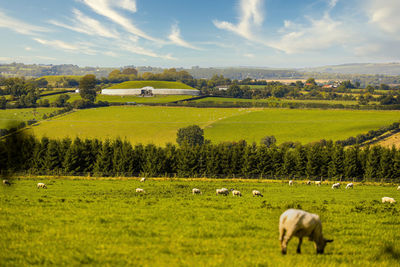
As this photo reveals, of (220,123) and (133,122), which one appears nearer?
(220,123)

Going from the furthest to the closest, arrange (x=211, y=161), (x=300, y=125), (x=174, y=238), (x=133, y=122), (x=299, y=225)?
(x=133, y=122) → (x=300, y=125) → (x=211, y=161) → (x=174, y=238) → (x=299, y=225)

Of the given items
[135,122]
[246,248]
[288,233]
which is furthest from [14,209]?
[135,122]

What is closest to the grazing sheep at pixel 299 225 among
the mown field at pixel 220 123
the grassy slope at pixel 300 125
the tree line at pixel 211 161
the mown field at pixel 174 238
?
the mown field at pixel 174 238

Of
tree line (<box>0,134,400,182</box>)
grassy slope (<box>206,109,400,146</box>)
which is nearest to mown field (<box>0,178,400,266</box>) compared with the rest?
tree line (<box>0,134,400,182</box>)

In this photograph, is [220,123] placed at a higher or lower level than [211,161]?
higher

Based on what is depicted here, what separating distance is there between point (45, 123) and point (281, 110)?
5285 inches

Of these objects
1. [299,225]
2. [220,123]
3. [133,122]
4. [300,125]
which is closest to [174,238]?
[299,225]

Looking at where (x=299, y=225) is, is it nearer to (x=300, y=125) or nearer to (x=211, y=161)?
(x=211, y=161)

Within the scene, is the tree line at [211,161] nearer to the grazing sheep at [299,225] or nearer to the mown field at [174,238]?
the mown field at [174,238]

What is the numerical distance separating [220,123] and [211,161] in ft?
270

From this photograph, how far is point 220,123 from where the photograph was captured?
149 metres

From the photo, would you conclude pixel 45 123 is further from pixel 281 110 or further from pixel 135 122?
pixel 281 110

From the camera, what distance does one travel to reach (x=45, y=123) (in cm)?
A: 12631

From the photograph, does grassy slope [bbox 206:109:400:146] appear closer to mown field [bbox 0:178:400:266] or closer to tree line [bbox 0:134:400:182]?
tree line [bbox 0:134:400:182]
